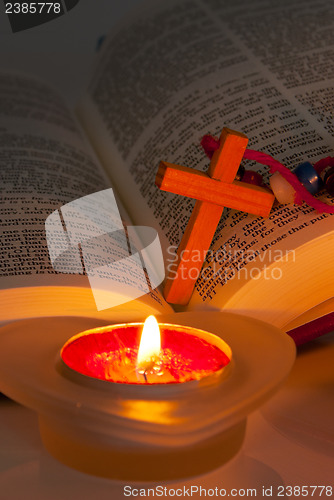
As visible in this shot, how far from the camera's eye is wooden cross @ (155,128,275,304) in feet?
2.86

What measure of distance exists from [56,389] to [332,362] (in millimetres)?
472

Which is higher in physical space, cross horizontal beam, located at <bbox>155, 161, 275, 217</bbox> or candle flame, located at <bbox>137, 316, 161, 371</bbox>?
cross horizontal beam, located at <bbox>155, 161, 275, 217</bbox>

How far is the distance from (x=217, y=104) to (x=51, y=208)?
0.41 meters

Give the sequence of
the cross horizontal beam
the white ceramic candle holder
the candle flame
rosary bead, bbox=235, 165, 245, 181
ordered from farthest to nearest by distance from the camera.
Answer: rosary bead, bbox=235, 165, 245, 181
the cross horizontal beam
the candle flame
the white ceramic candle holder

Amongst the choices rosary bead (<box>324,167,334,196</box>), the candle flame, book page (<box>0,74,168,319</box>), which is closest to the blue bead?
rosary bead (<box>324,167,334,196</box>)

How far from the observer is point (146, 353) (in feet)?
2.11

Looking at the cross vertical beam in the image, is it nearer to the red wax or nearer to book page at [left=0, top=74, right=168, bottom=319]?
book page at [left=0, top=74, right=168, bottom=319]

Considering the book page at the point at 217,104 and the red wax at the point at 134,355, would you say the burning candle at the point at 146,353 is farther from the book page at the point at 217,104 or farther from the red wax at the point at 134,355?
the book page at the point at 217,104

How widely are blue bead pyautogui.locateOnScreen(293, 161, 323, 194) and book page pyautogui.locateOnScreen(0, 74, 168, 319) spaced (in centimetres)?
28

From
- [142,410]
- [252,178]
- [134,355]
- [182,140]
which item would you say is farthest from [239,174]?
[142,410]

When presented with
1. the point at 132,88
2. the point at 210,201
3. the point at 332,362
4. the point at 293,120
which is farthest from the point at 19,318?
the point at 132,88

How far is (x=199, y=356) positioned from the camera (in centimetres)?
68

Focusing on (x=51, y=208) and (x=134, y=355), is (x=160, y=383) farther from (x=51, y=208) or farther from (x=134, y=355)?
(x=51, y=208)

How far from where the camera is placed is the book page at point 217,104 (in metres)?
0.93
